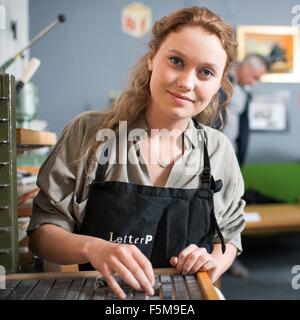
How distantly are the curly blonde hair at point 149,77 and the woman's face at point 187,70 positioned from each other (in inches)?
0.5

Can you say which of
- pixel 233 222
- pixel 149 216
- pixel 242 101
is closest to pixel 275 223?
pixel 242 101

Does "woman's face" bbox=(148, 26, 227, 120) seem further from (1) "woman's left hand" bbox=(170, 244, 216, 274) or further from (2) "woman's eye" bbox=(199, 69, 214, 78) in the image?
(1) "woman's left hand" bbox=(170, 244, 216, 274)

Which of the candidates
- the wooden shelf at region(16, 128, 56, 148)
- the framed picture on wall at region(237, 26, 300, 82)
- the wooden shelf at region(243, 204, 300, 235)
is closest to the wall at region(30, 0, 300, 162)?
the framed picture on wall at region(237, 26, 300, 82)

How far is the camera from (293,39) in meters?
2.27

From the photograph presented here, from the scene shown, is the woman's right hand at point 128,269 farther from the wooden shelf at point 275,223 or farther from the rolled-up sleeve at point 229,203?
the wooden shelf at point 275,223

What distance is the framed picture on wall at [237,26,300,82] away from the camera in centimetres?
235

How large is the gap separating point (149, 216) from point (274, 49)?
212 cm

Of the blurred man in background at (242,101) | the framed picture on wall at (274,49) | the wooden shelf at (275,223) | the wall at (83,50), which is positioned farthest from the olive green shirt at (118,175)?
the framed picture on wall at (274,49)

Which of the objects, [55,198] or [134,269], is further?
[55,198]

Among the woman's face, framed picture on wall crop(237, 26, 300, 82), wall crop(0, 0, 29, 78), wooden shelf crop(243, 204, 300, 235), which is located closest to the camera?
the woman's face

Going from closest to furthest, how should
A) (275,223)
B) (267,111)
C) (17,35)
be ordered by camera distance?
(17,35) → (275,223) → (267,111)

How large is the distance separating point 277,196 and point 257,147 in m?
0.32

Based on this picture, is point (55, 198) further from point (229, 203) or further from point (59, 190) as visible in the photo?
point (229, 203)

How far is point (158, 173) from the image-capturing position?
0.58 m
